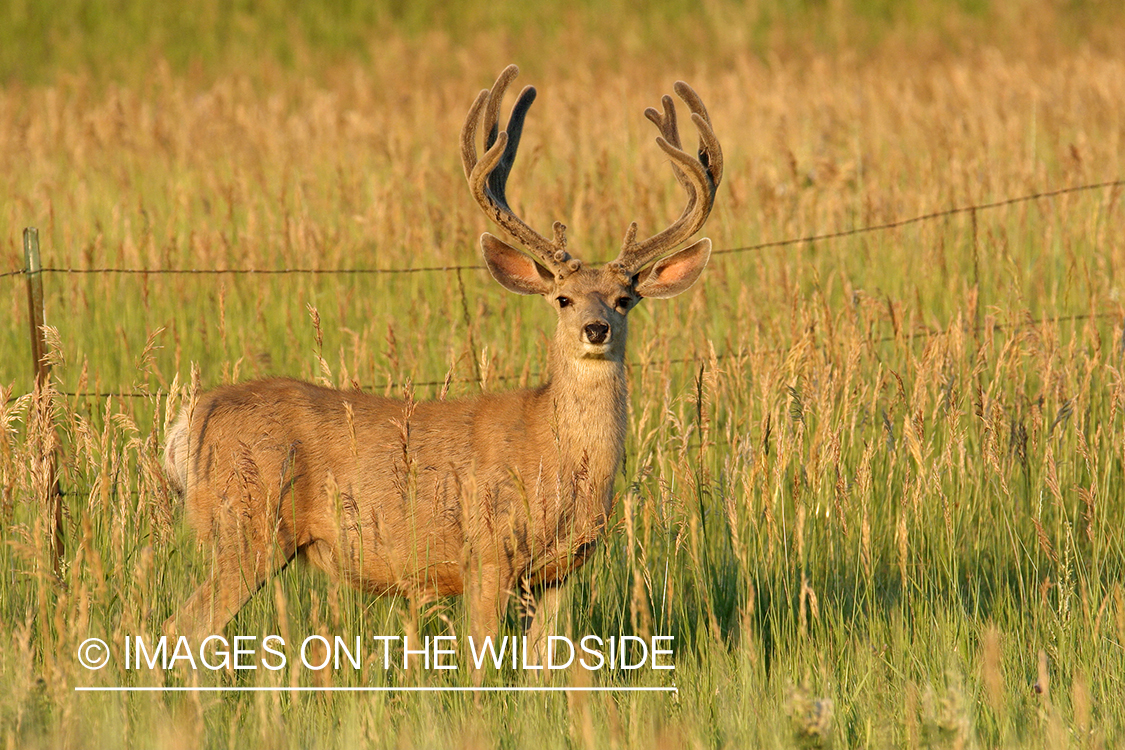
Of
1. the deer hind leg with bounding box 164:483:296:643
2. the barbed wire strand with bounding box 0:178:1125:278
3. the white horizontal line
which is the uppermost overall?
the barbed wire strand with bounding box 0:178:1125:278

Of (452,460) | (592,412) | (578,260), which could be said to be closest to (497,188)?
(578,260)

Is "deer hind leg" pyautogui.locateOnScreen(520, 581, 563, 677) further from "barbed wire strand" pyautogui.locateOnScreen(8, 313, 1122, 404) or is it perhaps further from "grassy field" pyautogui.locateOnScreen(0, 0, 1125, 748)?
"barbed wire strand" pyautogui.locateOnScreen(8, 313, 1122, 404)

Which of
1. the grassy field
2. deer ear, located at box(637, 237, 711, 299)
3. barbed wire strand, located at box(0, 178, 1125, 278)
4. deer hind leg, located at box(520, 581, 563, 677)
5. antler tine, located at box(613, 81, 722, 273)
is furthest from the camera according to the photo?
barbed wire strand, located at box(0, 178, 1125, 278)

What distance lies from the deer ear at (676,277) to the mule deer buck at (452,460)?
0.04 meters

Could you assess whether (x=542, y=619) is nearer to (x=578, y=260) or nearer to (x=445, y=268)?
(x=578, y=260)

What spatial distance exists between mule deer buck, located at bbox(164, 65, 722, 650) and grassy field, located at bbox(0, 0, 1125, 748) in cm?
16

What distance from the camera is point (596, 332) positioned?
464 cm

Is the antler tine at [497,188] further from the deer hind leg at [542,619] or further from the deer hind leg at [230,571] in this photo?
the deer hind leg at [230,571]

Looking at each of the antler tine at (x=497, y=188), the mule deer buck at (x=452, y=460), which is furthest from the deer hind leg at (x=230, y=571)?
the antler tine at (x=497, y=188)

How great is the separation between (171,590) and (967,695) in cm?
258

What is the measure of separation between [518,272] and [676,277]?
630mm

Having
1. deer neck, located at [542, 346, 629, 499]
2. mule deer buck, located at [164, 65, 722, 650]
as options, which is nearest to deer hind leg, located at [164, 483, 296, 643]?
mule deer buck, located at [164, 65, 722, 650]

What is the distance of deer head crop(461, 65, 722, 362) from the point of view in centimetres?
481

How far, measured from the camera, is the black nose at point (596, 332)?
4637 mm
